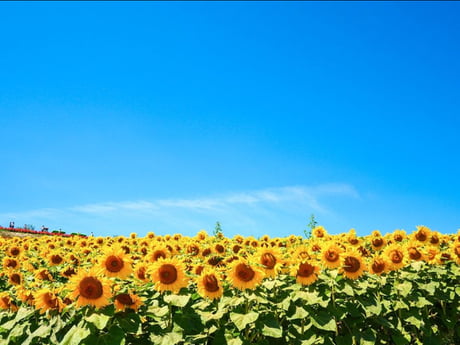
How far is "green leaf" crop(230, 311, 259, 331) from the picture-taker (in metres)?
Answer: 5.50

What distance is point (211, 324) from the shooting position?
6.11m

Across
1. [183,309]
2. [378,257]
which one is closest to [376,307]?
[378,257]

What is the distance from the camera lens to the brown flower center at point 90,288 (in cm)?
532

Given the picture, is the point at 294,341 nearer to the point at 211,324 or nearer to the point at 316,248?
the point at 211,324

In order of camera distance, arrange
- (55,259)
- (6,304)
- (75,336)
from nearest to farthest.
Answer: (75,336), (6,304), (55,259)

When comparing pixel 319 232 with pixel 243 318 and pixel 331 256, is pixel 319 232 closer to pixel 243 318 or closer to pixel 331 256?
pixel 331 256

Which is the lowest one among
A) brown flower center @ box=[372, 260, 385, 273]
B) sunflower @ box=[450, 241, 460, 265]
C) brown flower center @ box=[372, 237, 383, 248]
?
brown flower center @ box=[372, 260, 385, 273]

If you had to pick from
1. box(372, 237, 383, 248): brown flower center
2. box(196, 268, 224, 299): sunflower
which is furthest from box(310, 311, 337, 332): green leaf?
box(372, 237, 383, 248): brown flower center

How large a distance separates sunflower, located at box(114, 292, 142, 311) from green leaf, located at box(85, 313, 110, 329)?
1.13 feet

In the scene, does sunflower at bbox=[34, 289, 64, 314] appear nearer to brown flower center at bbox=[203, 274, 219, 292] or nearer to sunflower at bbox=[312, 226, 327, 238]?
brown flower center at bbox=[203, 274, 219, 292]

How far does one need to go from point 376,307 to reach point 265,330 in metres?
2.08

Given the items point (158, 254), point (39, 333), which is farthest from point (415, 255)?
point (39, 333)

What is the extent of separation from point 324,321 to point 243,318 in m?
1.31

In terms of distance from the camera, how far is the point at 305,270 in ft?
21.2
